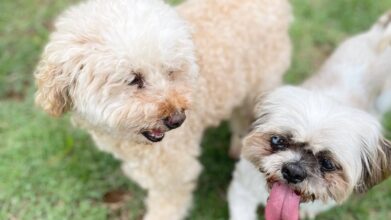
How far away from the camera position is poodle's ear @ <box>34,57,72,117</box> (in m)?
2.32

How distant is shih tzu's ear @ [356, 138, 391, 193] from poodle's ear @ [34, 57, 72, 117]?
162 cm

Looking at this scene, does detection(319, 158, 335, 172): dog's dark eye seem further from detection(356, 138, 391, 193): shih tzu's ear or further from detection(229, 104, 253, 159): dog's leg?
detection(229, 104, 253, 159): dog's leg

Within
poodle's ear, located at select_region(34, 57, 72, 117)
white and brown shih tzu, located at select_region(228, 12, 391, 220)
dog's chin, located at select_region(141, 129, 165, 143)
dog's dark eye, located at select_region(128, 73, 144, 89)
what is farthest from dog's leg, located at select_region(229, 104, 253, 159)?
poodle's ear, located at select_region(34, 57, 72, 117)

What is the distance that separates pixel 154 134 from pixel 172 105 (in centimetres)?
22

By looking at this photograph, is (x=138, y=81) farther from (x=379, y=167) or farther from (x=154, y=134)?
(x=379, y=167)

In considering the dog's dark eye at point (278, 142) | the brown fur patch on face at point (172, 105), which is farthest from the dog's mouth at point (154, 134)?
the dog's dark eye at point (278, 142)

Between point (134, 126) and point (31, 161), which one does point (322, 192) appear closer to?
point (134, 126)

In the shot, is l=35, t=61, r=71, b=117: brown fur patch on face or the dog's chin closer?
l=35, t=61, r=71, b=117: brown fur patch on face

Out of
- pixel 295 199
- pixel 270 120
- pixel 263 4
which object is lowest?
pixel 295 199

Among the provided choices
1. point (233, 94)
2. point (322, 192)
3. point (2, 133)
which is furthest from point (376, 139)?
point (2, 133)

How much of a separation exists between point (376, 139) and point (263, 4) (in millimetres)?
1138

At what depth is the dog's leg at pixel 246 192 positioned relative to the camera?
304 centimetres

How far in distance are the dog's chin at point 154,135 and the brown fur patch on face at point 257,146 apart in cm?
49

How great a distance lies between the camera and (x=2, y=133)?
12.3ft
